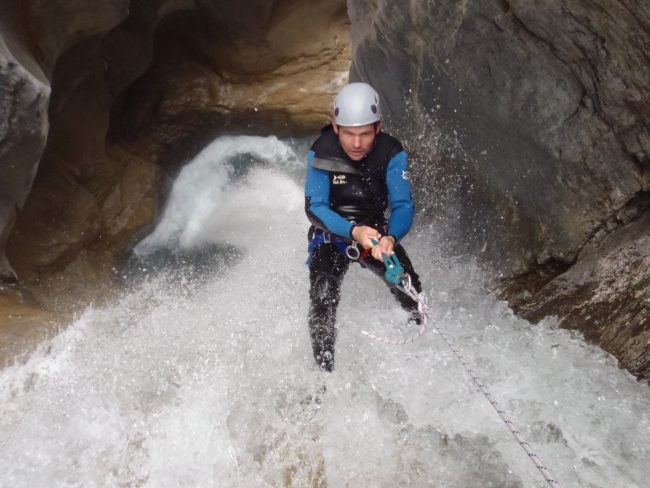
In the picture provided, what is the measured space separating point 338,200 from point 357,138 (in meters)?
0.52

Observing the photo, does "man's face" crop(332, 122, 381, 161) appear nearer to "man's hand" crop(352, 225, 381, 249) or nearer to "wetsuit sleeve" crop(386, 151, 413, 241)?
"wetsuit sleeve" crop(386, 151, 413, 241)

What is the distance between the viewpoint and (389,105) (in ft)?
19.2

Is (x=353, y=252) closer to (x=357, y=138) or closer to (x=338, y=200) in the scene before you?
(x=338, y=200)

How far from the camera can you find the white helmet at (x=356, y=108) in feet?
12.0

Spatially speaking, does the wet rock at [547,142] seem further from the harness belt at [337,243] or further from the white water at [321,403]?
the harness belt at [337,243]

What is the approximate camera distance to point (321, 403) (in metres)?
3.85

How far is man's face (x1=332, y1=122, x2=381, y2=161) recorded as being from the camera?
Result: 12.1 feet

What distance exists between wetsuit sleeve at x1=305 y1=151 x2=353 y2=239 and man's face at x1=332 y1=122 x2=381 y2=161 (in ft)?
0.81

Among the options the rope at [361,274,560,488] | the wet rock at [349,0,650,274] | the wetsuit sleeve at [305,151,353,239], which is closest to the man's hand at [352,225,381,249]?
the wetsuit sleeve at [305,151,353,239]

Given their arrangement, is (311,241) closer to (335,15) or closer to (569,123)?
(569,123)

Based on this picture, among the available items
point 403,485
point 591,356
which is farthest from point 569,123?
point 403,485

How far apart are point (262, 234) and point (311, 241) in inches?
111

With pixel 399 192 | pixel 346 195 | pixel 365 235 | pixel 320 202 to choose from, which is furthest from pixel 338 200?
pixel 365 235

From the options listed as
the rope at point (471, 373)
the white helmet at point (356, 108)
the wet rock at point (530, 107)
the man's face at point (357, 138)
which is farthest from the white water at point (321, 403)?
the white helmet at point (356, 108)
